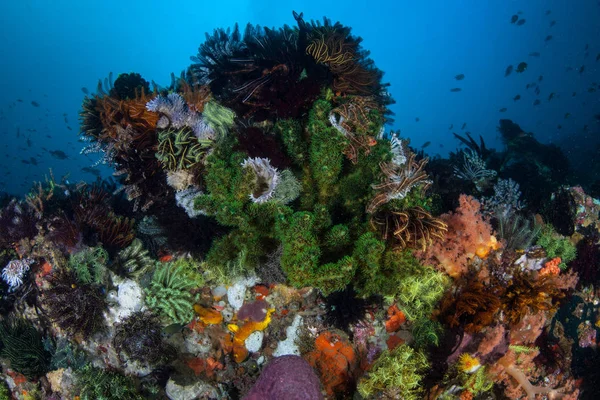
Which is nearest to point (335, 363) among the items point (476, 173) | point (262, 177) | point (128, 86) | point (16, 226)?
point (262, 177)

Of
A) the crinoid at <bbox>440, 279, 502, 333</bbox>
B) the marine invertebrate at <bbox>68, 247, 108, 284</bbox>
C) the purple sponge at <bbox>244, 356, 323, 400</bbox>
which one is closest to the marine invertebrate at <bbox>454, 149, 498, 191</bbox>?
the crinoid at <bbox>440, 279, 502, 333</bbox>

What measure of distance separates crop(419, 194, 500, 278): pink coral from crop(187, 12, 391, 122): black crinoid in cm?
281

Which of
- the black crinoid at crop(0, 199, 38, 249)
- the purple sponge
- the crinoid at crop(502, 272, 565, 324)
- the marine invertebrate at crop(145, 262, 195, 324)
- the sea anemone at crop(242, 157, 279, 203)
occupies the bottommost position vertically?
the purple sponge

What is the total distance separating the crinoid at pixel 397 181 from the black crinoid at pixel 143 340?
12.9 feet

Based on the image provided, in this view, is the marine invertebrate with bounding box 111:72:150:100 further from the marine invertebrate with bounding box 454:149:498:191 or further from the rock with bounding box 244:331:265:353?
the marine invertebrate with bounding box 454:149:498:191

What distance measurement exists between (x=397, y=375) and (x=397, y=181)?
2.57 meters

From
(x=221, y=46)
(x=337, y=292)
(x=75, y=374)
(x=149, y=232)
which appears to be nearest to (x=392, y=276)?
(x=337, y=292)

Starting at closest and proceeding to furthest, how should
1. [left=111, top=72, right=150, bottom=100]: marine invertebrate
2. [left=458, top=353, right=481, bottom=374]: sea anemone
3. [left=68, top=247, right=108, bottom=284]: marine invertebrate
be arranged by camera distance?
[left=458, top=353, right=481, bottom=374]: sea anemone < [left=68, top=247, right=108, bottom=284]: marine invertebrate < [left=111, top=72, right=150, bottom=100]: marine invertebrate

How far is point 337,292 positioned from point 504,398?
9.53 feet

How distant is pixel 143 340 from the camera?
507 cm

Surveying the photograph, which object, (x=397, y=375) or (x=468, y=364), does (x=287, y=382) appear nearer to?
(x=397, y=375)

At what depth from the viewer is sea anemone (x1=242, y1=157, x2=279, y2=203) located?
4.50 m

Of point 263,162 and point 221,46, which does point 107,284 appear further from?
point 221,46

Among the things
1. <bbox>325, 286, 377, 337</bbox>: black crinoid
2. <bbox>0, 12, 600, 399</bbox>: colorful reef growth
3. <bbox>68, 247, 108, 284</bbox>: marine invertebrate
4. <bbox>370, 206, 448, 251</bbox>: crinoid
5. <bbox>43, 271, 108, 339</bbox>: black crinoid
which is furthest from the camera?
<bbox>68, 247, 108, 284</bbox>: marine invertebrate
